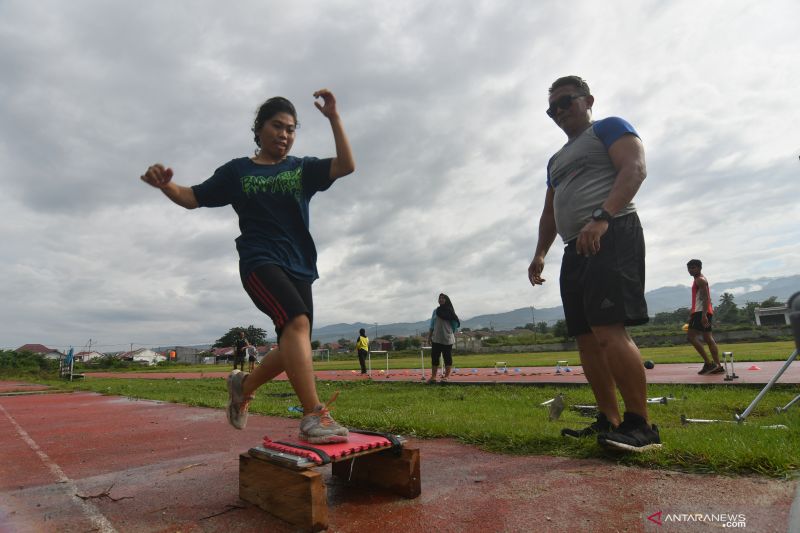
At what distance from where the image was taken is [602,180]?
2961mm

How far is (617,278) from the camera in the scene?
2.67 meters

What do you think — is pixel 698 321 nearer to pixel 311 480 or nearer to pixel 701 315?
pixel 701 315

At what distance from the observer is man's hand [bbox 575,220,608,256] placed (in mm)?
2650

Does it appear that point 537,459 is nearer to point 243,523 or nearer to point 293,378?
point 293,378

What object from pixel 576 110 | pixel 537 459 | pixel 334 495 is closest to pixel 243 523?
pixel 334 495

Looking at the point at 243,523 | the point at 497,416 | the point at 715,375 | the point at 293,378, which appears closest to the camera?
the point at 243,523

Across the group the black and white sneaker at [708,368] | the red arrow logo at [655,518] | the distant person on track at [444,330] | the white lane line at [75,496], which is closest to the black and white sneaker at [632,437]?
the red arrow logo at [655,518]

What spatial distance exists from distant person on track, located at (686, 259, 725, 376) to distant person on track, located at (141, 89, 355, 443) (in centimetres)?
720

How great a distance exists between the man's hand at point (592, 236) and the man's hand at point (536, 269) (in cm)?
101

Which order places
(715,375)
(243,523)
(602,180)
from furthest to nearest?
1. (715,375)
2. (602,180)
3. (243,523)

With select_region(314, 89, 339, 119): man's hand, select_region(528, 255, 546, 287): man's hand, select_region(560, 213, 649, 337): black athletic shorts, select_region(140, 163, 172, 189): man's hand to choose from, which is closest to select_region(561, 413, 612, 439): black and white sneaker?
select_region(560, 213, 649, 337): black athletic shorts

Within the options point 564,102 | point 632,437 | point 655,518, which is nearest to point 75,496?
point 655,518

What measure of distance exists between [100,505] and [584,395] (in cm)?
527

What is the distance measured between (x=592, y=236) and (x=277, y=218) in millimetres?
1800
